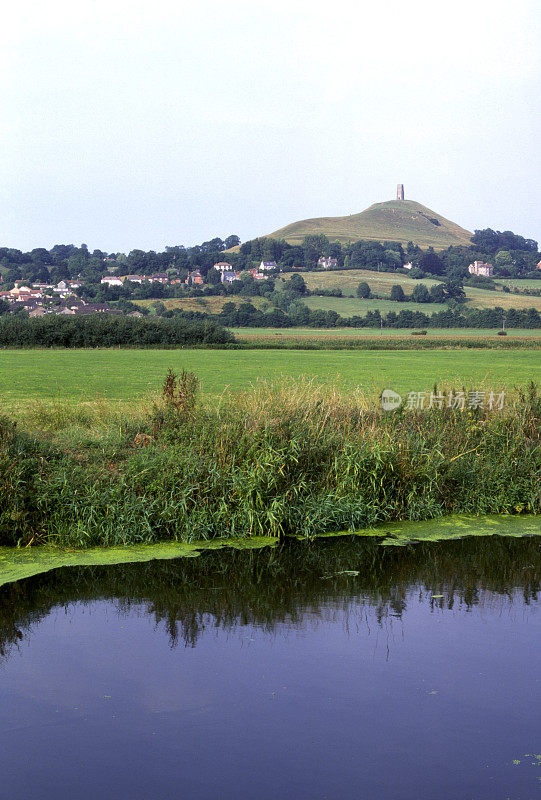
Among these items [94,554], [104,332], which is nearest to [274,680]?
[94,554]

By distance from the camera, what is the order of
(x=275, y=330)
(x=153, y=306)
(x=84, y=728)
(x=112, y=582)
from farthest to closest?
(x=153, y=306), (x=275, y=330), (x=112, y=582), (x=84, y=728)

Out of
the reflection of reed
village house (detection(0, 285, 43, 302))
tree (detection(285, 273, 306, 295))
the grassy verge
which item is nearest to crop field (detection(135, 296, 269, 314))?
tree (detection(285, 273, 306, 295))

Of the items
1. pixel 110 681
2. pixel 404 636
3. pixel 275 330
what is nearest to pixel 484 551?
pixel 404 636

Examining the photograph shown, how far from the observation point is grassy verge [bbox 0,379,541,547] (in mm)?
11367

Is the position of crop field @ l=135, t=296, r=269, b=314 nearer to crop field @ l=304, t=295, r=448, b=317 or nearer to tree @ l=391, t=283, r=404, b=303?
crop field @ l=304, t=295, r=448, b=317

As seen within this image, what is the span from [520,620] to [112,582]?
4983mm

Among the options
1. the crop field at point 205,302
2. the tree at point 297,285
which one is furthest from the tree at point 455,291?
the crop field at point 205,302

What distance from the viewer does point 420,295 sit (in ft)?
570

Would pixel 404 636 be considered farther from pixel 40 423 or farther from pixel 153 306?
pixel 153 306

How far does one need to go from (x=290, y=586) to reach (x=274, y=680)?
263 centimetres

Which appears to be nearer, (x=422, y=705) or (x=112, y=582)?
(x=422, y=705)

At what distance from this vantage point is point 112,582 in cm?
978

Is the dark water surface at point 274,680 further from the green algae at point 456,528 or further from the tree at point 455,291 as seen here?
the tree at point 455,291

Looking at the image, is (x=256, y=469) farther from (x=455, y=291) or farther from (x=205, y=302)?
(x=455, y=291)
